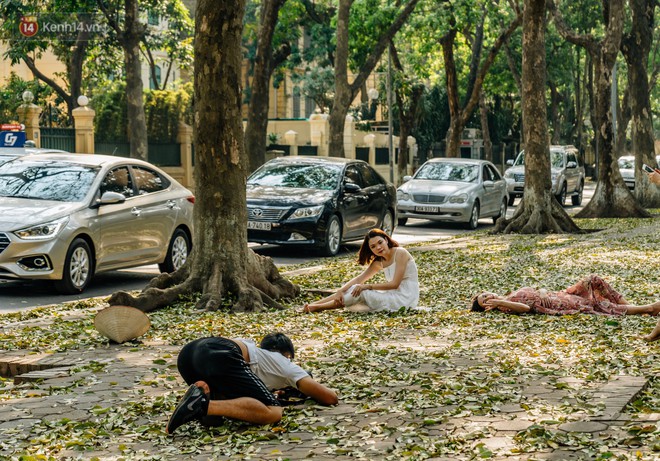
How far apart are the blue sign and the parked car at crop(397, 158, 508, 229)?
9.12 metres

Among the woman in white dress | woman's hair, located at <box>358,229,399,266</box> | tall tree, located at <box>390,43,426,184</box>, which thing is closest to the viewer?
woman's hair, located at <box>358,229,399,266</box>

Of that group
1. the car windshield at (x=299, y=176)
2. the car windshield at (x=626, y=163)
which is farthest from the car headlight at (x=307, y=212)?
the car windshield at (x=626, y=163)

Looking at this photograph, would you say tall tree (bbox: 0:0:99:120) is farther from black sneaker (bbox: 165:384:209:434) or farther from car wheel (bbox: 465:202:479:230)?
black sneaker (bbox: 165:384:209:434)

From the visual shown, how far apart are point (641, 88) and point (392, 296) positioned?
2341 centimetres

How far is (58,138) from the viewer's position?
35.8m

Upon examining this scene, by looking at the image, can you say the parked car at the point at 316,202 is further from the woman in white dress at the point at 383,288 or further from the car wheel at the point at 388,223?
the woman in white dress at the point at 383,288

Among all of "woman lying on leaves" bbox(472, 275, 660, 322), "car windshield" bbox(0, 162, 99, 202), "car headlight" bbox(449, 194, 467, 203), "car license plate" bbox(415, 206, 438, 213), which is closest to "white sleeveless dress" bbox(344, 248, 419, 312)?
"woman lying on leaves" bbox(472, 275, 660, 322)

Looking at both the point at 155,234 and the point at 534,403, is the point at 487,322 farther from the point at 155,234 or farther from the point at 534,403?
the point at 155,234

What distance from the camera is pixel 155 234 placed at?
1528cm

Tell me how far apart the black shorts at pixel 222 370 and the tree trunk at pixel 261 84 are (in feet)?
63.1

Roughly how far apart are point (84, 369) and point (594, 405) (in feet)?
11.7

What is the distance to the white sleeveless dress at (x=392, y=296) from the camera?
1162cm

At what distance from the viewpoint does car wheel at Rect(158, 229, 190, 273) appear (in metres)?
15.7

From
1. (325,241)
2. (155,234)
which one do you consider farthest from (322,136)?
(155,234)
